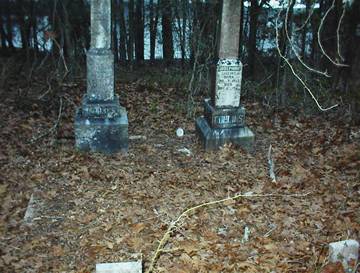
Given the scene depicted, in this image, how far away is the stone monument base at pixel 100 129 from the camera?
23.2 ft

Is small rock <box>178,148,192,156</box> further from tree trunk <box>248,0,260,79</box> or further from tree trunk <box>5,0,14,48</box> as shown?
tree trunk <box>5,0,14,48</box>

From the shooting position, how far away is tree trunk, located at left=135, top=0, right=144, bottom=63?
14648 mm

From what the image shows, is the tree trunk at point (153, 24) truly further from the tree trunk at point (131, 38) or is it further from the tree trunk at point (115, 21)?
the tree trunk at point (115, 21)

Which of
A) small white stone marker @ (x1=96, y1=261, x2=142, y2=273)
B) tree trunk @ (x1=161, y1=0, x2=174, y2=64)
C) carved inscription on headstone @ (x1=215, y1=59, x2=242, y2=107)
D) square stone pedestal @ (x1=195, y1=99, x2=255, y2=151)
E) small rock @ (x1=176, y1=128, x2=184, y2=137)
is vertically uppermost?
tree trunk @ (x1=161, y1=0, x2=174, y2=64)

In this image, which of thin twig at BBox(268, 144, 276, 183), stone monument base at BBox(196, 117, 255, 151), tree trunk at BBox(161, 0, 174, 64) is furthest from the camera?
tree trunk at BBox(161, 0, 174, 64)

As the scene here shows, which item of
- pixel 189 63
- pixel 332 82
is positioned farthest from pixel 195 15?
pixel 332 82

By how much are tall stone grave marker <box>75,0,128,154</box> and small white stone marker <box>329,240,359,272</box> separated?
400 cm

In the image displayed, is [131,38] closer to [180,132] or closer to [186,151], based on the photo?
[180,132]

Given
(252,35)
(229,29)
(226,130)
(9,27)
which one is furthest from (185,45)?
(226,130)

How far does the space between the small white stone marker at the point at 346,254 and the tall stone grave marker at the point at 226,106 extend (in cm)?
335

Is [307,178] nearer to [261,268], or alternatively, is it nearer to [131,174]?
[261,268]

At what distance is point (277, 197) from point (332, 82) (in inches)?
250

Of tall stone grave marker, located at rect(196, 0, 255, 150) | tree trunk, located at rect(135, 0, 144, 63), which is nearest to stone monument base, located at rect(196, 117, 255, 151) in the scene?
tall stone grave marker, located at rect(196, 0, 255, 150)

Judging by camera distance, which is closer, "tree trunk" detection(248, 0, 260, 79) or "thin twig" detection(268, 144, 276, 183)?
"thin twig" detection(268, 144, 276, 183)
